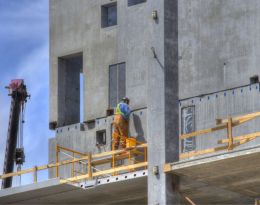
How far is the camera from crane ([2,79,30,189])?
51156 millimetres

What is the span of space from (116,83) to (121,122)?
299 cm

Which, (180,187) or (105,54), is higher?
(105,54)

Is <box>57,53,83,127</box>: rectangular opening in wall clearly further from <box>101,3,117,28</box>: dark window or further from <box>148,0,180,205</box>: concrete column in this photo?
<box>148,0,180,205</box>: concrete column

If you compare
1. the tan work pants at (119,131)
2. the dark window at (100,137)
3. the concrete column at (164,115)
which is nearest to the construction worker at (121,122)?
the tan work pants at (119,131)

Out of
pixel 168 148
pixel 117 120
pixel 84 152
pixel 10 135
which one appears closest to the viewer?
A: pixel 168 148

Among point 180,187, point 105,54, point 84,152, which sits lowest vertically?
point 180,187

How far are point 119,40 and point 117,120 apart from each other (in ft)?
13.4

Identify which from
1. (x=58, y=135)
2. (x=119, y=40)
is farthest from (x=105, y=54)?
(x=58, y=135)

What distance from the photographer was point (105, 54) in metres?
41.5

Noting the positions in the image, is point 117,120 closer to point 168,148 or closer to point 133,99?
point 133,99

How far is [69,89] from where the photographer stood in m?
43.2

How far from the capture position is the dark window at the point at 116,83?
1602 inches

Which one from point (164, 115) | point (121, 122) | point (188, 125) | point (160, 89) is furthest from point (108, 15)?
point (164, 115)

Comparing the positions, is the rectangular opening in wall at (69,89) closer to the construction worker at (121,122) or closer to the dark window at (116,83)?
the dark window at (116,83)
